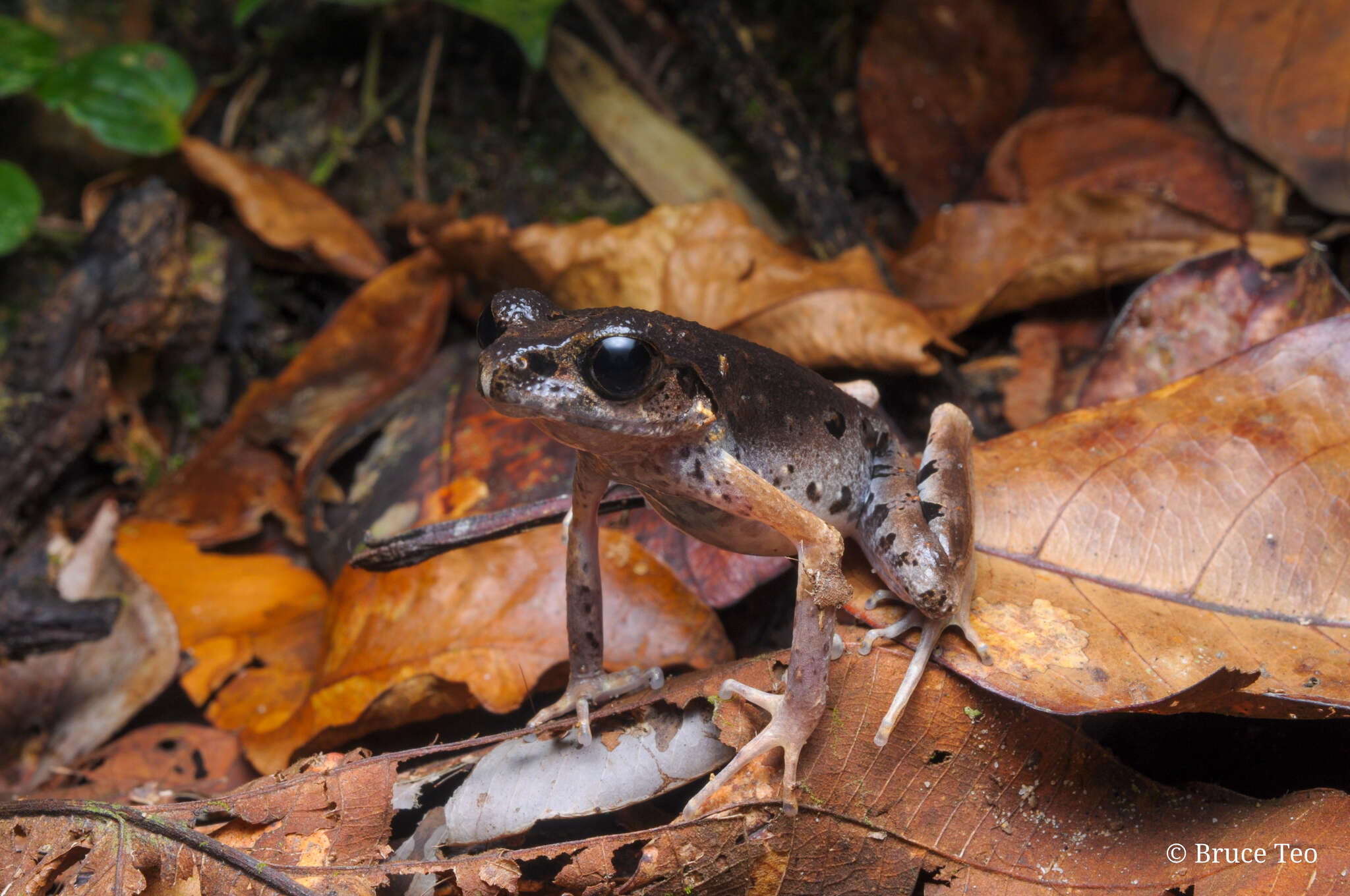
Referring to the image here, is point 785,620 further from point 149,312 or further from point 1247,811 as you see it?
point 149,312

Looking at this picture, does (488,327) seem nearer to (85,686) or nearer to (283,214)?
(85,686)

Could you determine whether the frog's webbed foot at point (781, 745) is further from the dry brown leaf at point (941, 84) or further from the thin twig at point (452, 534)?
the dry brown leaf at point (941, 84)

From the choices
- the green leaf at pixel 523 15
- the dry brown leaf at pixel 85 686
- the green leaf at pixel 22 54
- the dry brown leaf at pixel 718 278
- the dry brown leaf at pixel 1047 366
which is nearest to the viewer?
the dry brown leaf at pixel 85 686

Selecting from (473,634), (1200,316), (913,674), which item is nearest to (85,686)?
(473,634)

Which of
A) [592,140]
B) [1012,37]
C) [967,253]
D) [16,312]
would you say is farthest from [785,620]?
[16,312]

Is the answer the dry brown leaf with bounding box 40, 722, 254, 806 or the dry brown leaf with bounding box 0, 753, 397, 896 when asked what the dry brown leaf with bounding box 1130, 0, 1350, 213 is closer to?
the dry brown leaf with bounding box 0, 753, 397, 896

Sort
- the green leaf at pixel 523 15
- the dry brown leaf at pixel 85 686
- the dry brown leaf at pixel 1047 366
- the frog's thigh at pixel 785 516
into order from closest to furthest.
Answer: the frog's thigh at pixel 785 516 → the dry brown leaf at pixel 85 686 → the dry brown leaf at pixel 1047 366 → the green leaf at pixel 523 15

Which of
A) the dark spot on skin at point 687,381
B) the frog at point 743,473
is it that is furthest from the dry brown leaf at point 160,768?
the dark spot on skin at point 687,381
